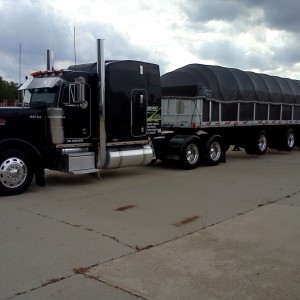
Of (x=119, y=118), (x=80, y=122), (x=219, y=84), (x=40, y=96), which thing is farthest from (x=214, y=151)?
(x=40, y=96)

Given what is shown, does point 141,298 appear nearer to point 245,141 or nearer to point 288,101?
point 245,141

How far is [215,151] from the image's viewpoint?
47.1ft

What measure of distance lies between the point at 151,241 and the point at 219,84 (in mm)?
9234

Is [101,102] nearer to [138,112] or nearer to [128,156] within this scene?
[138,112]

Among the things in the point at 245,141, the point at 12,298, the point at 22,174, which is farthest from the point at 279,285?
the point at 245,141

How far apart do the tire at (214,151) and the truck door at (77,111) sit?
464 centimetres

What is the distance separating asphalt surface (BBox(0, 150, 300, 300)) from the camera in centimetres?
442

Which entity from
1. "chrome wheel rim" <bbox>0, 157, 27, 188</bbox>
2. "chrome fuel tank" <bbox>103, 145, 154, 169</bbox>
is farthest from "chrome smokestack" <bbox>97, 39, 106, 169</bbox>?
A: "chrome wheel rim" <bbox>0, 157, 27, 188</bbox>

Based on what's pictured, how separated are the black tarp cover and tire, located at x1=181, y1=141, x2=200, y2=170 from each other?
159cm

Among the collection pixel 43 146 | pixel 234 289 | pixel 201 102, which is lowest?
pixel 234 289

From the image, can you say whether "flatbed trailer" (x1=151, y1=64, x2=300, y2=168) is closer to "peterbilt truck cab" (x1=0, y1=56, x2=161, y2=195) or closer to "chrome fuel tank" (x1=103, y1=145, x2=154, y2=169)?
"chrome fuel tank" (x1=103, y1=145, x2=154, y2=169)

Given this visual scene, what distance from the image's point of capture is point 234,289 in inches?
173

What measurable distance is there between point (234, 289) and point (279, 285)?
48 centimetres

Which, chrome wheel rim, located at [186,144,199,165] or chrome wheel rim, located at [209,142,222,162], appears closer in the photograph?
chrome wheel rim, located at [186,144,199,165]
